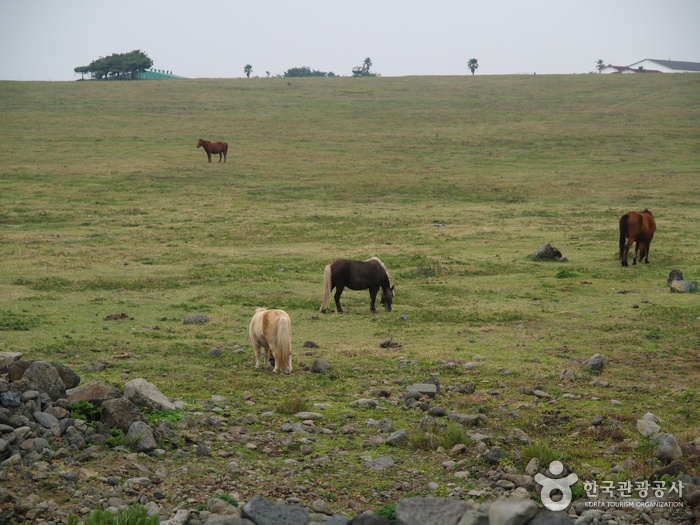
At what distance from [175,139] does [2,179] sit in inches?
672

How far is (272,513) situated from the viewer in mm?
6527

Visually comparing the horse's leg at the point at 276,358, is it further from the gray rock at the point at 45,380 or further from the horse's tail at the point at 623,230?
the horse's tail at the point at 623,230

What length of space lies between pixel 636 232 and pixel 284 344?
13.9m

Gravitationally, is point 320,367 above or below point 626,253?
below

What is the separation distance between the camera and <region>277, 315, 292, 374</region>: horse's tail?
Answer: 39.3 feet

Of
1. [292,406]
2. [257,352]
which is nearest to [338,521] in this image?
[292,406]

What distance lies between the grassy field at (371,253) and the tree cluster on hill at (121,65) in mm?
39497

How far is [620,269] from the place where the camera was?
22.0m

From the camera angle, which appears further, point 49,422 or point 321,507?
point 49,422

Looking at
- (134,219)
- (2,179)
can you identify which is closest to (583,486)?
(134,219)

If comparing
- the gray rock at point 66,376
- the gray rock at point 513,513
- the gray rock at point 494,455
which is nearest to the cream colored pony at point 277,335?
Result: the gray rock at point 66,376

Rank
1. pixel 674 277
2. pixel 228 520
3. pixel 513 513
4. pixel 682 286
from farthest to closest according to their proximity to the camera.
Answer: pixel 674 277, pixel 682 286, pixel 228 520, pixel 513 513

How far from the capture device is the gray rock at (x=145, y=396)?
9.37 metres

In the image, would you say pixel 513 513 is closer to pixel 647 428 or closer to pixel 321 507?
pixel 321 507
